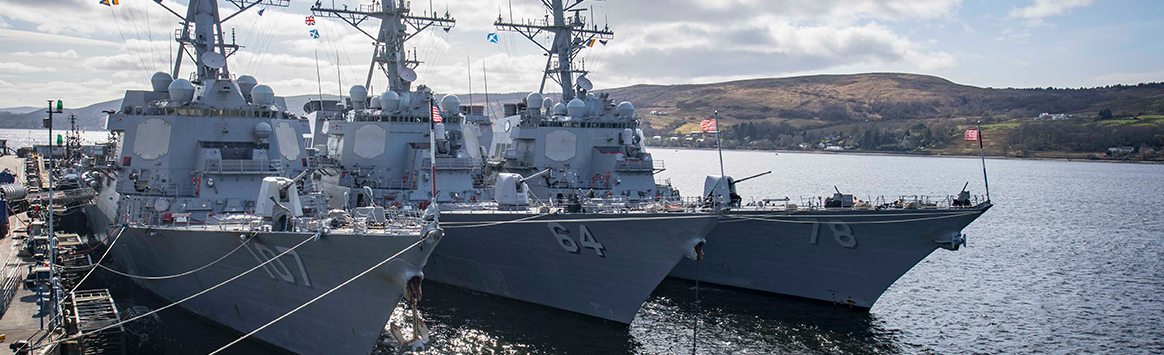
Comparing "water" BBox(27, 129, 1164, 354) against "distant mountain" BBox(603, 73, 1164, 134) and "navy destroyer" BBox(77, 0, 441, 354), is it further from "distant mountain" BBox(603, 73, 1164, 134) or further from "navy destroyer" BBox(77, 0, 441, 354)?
"distant mountain" BBox(603, 73, 1164, 134)

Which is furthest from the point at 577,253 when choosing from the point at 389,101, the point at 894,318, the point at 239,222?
the point at 389,101

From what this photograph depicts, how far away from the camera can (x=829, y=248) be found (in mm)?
17422

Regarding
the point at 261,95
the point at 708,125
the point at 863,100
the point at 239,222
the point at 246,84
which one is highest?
the point at 863,100

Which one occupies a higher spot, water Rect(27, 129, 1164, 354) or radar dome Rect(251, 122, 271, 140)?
radar dome Rect(251, 122, 271, 140)

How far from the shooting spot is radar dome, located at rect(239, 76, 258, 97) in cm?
1792

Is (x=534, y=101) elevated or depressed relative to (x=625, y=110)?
elevated

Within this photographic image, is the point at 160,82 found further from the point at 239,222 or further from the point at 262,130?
the point at 239,222

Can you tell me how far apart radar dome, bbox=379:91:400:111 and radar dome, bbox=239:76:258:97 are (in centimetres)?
377

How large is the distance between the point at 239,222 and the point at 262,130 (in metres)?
3.70

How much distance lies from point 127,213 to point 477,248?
7.26 metres

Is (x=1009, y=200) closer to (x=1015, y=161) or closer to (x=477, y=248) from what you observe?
(x=477, y=248)

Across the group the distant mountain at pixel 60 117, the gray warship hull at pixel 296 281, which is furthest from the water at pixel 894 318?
the distant mountain at pixel 60 117

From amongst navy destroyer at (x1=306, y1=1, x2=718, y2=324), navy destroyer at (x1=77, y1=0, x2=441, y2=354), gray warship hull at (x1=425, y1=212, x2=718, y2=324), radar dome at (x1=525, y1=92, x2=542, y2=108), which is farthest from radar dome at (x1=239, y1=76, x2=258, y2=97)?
radar dome at (x1=525, y1=92, x2=542, y2=108)

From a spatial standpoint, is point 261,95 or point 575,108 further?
point 575,108
